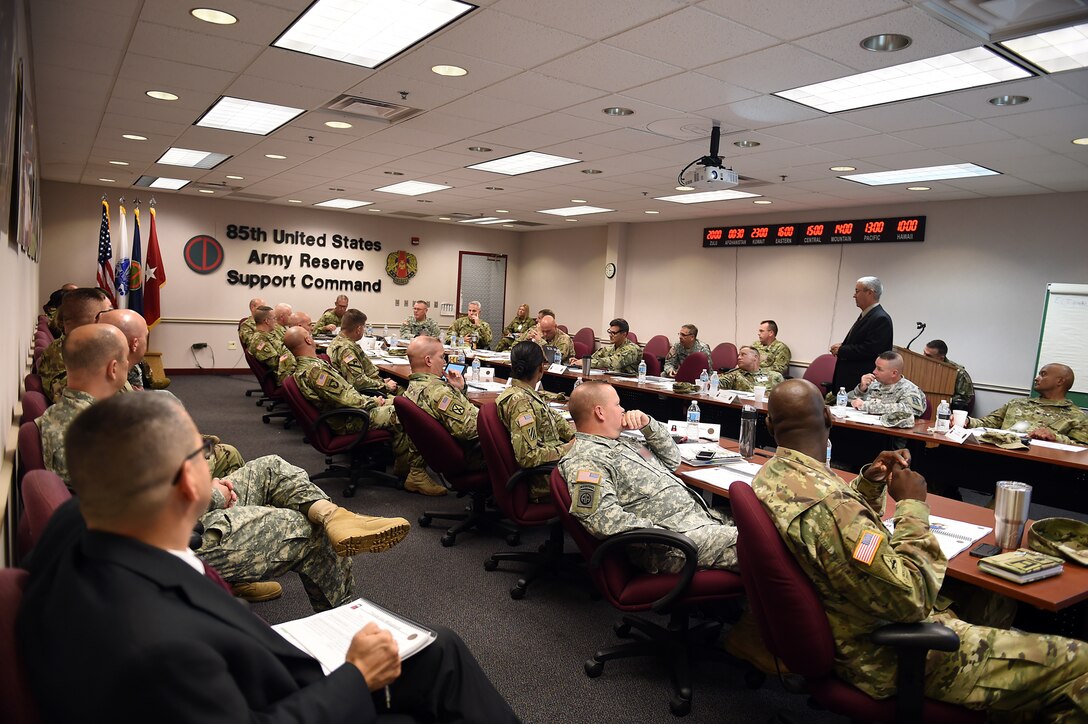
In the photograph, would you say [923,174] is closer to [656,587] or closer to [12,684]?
[656,587]

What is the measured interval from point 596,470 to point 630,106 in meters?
2.97

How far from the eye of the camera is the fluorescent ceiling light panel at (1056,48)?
311cm

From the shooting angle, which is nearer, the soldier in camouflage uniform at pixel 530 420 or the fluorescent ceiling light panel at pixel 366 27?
the fluorescent ceiling light panel at pixel 366 27

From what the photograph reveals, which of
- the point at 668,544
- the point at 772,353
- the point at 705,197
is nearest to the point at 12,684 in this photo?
the point at 668,544

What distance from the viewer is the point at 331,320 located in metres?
10.7

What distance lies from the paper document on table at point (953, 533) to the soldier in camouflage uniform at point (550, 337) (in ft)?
18.8

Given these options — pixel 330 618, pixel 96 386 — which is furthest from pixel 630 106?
pixel 330 618

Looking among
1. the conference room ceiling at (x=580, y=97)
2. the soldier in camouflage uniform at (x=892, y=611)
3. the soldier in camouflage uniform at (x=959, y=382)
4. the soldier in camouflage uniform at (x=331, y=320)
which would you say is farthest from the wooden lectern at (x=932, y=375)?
the soldier in camouflage uniform at (x=331, y=320)

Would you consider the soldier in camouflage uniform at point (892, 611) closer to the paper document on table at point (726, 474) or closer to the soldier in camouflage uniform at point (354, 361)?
the paper document on table at point (726, 474)

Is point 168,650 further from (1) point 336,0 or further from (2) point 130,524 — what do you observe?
(1) point 336,0

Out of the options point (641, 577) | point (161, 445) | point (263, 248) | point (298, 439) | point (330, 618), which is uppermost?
point (263, 248)

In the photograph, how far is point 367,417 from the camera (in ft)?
16.3

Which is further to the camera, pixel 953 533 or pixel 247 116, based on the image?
pixel 247 116

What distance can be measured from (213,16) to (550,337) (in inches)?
225
